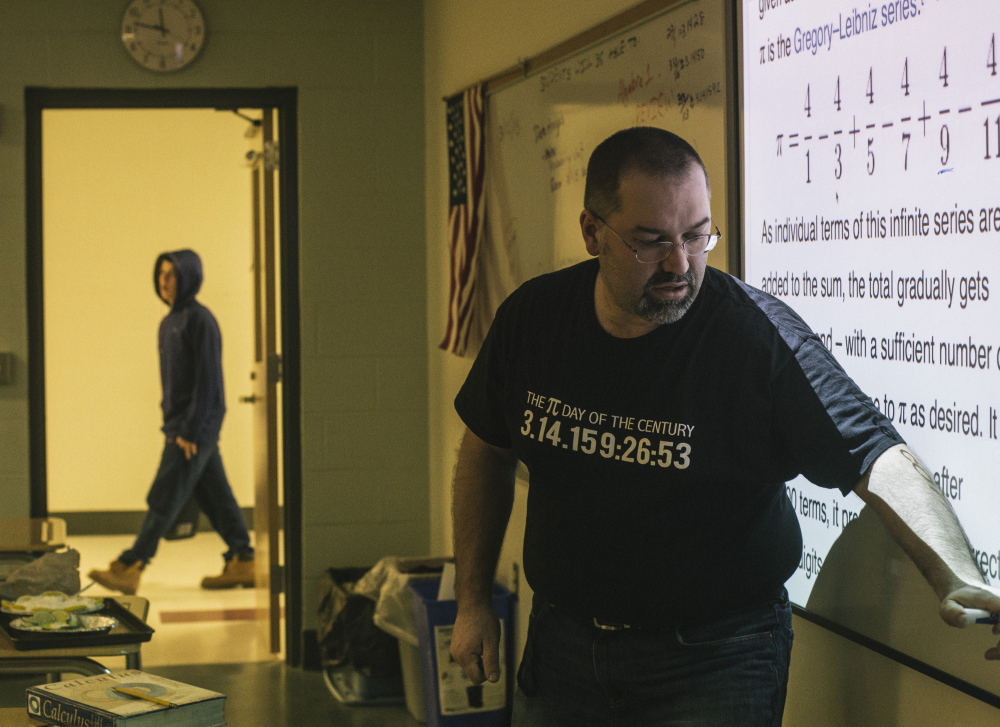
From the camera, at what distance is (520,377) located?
6.14 ft

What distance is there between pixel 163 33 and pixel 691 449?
3.46m

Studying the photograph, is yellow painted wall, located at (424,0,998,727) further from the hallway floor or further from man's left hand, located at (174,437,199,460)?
man's left hand, located at (174,437,199,460)

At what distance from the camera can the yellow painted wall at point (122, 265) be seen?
7098 mm

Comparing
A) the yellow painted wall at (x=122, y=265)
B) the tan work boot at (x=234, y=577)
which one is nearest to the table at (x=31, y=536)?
the tan work boot at (x=234, y=577)

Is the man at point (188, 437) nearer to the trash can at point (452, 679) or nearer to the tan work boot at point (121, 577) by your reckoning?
the tan work boot at point (121, 577)

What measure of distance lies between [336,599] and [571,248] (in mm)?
1713

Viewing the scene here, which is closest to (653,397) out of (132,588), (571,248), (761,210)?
(761,210)

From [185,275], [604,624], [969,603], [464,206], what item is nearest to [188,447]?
[185,275]

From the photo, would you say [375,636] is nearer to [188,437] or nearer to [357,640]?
[357,640]

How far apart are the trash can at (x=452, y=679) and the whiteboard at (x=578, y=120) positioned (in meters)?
0.98

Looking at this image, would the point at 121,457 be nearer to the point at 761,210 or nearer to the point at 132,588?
the point at 132,588

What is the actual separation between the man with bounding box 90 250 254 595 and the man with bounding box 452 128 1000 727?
4.20 meters

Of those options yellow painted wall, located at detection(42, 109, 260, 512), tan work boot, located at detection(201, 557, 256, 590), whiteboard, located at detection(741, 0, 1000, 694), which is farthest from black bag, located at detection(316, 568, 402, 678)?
yellow painted wall, located at detection(42, 109, 260, 512)

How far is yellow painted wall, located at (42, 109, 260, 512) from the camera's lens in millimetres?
7098
